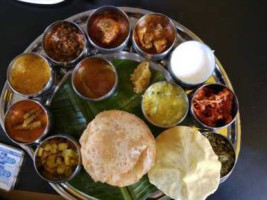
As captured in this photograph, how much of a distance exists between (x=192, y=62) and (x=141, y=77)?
1.07 ft

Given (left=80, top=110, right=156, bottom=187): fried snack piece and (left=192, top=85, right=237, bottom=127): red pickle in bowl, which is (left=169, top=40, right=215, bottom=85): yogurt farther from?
(left=80, top=110, right=156, bottom=187): fried snack piece

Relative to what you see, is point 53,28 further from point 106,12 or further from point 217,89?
point 217,89

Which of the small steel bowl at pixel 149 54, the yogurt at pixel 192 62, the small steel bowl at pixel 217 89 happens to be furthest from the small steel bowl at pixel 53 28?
the small steel bowl at pixel 217 89

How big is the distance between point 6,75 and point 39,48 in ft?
0.89

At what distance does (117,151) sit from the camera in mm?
2209

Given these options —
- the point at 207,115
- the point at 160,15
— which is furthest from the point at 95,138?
the point at 160,15

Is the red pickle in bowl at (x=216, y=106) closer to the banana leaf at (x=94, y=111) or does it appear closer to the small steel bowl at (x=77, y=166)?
the banana leaf at (x=94, y=111)

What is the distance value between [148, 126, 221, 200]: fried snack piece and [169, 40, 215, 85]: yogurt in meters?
0.36

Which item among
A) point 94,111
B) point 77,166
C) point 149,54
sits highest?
point 149,54

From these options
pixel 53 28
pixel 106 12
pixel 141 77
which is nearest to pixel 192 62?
pixel 141 77

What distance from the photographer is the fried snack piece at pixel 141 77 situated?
2.46 m

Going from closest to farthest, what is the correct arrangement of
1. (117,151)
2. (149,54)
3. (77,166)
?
(117,151), (77,166), (149,54)

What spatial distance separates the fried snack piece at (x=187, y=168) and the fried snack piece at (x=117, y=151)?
11 cm

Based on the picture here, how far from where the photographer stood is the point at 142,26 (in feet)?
8.29
